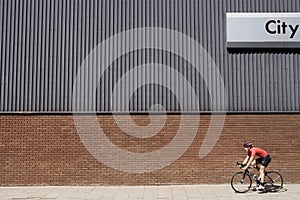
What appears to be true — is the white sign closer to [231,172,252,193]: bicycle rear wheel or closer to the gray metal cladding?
the gray metal cladding

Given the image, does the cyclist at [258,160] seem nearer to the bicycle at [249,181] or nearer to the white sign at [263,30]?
the bicycle at [249,181]

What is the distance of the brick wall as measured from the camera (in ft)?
46.4

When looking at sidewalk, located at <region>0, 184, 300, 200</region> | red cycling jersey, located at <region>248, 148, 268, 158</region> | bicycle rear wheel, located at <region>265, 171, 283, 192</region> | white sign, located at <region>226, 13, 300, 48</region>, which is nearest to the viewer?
sidewalk, located at <region>0, 184, 300, 200</region>

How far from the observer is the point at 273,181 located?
43.3 ft

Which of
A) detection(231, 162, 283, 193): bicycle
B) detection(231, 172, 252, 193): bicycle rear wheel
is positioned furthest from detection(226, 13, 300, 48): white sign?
detection(231, 172, 252, 193): bicycle rear wheel

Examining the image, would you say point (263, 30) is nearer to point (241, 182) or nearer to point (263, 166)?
point (263, 166)

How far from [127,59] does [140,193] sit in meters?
4.88

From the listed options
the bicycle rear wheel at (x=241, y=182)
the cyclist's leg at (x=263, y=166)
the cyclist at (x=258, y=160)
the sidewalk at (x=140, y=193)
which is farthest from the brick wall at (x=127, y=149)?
the cyclist's leg at (x=263, y=166)

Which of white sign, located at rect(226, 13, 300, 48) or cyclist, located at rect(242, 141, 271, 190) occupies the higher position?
white sign, located at rect(226, 13, 300, 48)

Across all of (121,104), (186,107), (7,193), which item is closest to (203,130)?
(186,107)

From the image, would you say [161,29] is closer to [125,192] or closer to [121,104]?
[121,104]

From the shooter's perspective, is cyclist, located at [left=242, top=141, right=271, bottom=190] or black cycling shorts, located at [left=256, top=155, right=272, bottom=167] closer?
cyclist, located at [left=242, top=141, right=271, bottom=190]

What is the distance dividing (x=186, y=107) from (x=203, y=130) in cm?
102

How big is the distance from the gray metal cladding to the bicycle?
2.42 m
